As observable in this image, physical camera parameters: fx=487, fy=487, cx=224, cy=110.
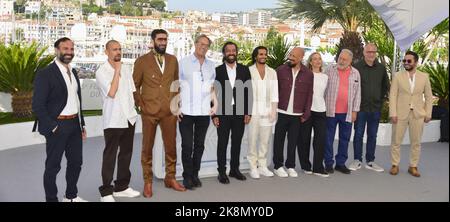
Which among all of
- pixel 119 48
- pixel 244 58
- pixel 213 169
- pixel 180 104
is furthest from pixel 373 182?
pixel 244 58

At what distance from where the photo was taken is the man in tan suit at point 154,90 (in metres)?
4.46

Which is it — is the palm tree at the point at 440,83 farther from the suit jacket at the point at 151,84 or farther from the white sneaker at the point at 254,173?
the suit jacket at the point at 151,84

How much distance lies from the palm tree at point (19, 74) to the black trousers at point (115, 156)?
430 cm

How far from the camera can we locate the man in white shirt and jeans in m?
4.23

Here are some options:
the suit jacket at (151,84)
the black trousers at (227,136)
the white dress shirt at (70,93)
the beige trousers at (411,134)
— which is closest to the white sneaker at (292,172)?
the black trousers at (227,136)

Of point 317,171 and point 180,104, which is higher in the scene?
point 180,104

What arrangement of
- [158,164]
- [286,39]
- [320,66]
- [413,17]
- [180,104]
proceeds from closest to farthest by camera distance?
[180,104] → [158,164] → [320,66] → [413,17] → [286,39]

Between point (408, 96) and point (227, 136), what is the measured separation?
210 cm

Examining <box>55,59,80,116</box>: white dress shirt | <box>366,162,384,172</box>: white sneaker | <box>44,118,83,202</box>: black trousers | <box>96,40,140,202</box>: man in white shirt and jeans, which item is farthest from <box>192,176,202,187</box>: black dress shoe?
<box>366,162,384,172</box>: white sneaker

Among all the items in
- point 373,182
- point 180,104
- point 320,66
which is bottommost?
point 373,182

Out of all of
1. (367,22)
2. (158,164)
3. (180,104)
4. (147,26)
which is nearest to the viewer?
(180,104)

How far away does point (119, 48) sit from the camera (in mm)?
4258
